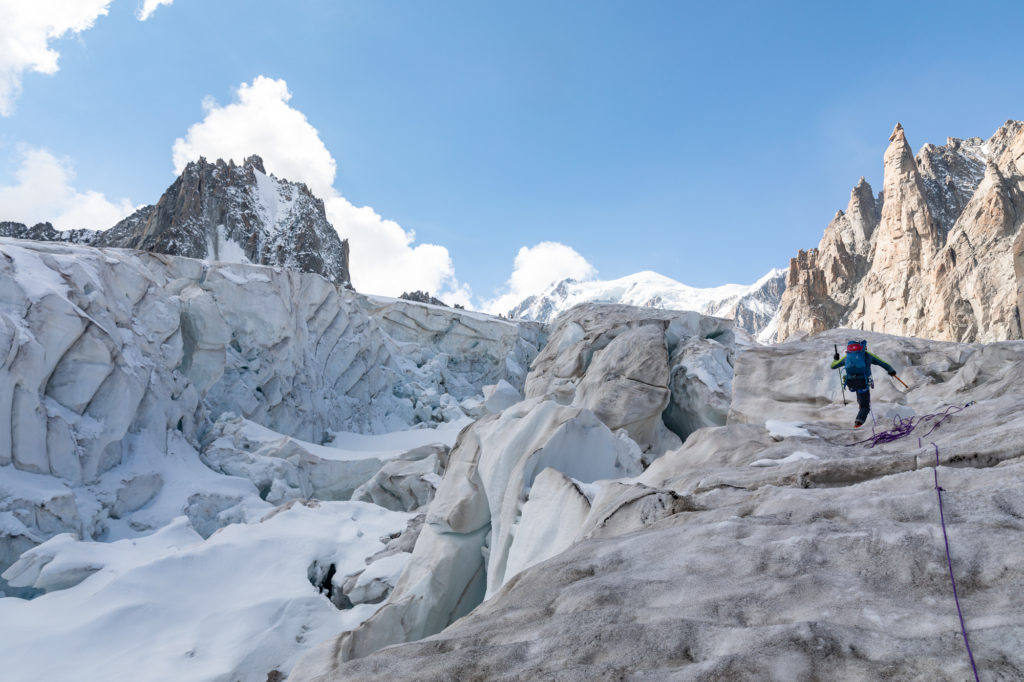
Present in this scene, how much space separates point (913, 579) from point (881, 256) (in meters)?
54.3

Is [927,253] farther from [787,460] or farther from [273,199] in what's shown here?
[273,199]

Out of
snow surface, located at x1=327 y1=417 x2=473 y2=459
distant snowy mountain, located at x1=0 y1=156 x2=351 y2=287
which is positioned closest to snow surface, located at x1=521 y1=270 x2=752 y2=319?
distant snowy mountain, located at x1=0 y1=156 x2=351 y2=287

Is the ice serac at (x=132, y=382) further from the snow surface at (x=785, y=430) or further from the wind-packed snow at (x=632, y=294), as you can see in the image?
the wind-packed snow at (x=632, y=294)

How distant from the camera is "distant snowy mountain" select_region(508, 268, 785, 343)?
4936 inches

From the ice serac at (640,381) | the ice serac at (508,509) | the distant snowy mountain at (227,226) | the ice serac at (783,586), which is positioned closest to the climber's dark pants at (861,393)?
the ice serac at (783,586)

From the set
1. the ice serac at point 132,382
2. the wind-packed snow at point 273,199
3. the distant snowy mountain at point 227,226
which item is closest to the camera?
the ice serac at point 132,382

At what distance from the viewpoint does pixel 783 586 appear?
2.39 meters

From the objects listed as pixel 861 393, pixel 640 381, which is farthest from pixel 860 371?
pixel 640 381

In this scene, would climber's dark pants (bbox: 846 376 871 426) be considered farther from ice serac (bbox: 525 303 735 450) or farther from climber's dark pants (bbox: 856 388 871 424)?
ice serac (bbox: 525 303 735 450)

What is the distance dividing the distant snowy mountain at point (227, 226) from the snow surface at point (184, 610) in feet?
134

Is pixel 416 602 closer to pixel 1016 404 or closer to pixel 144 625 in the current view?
pixel 144 625

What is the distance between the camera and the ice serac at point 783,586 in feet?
6.08

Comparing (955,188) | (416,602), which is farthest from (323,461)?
(955,188)

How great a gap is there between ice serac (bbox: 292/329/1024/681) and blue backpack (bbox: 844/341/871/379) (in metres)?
2.42
